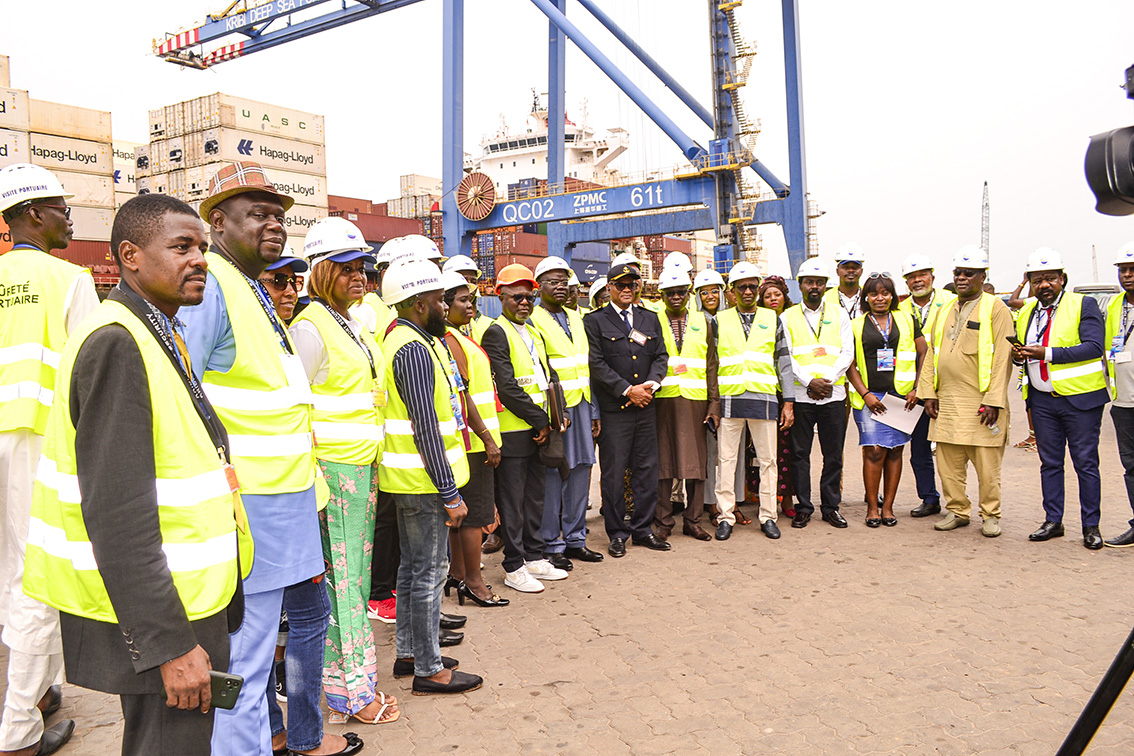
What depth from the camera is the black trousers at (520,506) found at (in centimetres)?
501

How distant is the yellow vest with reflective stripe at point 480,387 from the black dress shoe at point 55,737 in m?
2.22

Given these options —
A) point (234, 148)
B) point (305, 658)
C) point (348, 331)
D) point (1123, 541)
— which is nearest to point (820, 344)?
point (1123, 541)

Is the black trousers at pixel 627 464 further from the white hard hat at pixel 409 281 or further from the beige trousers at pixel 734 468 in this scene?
the white hard hat at pixel 409 281

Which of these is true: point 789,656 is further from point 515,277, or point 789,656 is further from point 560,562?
point 515,277

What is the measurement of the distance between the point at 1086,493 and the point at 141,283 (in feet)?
20.1

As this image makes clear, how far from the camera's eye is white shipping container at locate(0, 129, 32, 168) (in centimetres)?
1572

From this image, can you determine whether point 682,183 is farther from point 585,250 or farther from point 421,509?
point 421,509

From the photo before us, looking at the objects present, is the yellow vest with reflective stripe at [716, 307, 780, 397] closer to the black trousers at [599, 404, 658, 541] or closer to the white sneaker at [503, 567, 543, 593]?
the black trousers at [599, 404, 658, 541]

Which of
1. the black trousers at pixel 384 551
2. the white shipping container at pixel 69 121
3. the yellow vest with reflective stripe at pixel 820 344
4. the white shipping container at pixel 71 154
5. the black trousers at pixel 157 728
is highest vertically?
the white shipping container at pixel 69 121

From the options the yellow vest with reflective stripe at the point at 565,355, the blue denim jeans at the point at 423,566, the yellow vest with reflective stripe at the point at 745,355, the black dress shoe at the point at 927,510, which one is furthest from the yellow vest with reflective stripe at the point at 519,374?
the black dress shoe at the point at 927,510

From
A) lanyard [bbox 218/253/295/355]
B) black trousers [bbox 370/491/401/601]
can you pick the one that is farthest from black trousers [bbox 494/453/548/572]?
lanyard [bbox 218/253/295/355]

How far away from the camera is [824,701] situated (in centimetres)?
324

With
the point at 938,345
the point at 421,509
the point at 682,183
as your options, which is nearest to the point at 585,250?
the point at 682,183

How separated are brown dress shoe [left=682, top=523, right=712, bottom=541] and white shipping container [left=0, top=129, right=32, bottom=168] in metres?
16.1
